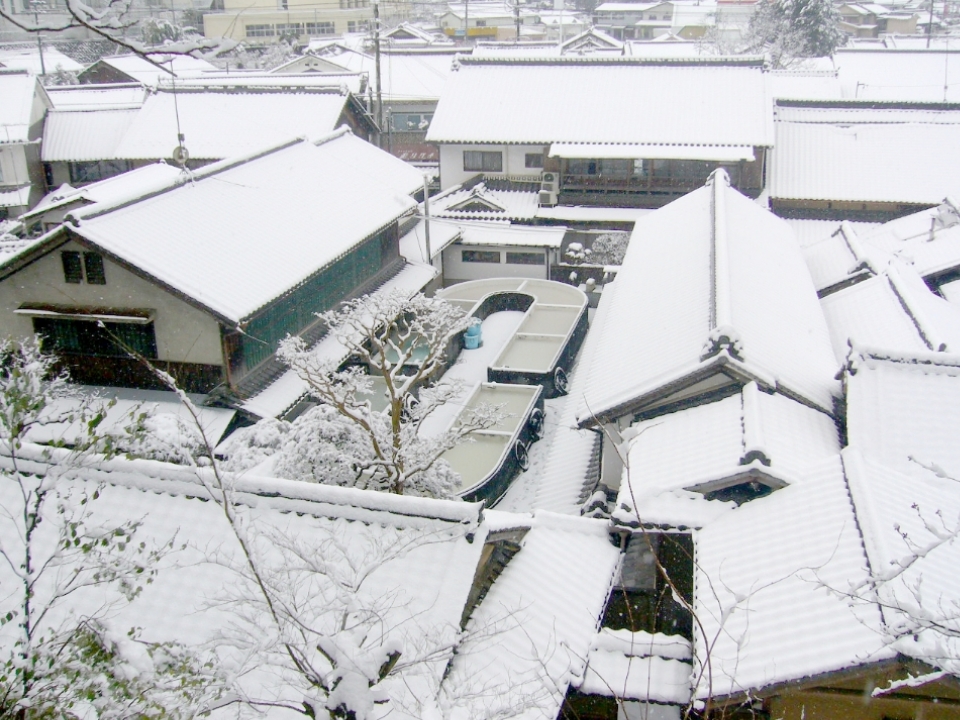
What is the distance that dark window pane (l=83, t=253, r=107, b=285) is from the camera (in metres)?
18.4

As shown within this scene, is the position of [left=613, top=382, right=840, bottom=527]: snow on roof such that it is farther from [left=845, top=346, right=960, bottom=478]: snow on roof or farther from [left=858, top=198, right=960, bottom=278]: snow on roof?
[left=858, top=198, right=960, bottom=278]: snow on roof

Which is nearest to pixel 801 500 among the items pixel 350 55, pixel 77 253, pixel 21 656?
pixel 21 656

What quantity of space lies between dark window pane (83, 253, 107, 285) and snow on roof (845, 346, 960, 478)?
51.0 feet

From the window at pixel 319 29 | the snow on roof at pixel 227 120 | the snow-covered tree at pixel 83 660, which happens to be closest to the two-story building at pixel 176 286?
the snow-covered tree at pixel 83 660

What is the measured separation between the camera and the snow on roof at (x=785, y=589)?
943 centimetres

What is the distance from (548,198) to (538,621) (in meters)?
24.7

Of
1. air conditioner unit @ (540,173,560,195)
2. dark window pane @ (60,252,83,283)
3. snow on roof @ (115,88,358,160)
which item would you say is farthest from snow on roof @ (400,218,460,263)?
dark window pane @ (60,252,83,283)

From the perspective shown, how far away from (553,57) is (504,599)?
101 feet

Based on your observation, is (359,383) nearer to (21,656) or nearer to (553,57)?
(21,656)

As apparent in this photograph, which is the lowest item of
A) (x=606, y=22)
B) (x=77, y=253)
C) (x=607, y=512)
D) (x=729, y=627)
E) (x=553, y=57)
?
(x=607, y=512)

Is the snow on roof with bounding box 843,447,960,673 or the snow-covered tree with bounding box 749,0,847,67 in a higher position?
the snow-covered tree with bounding box 749,0,847,67

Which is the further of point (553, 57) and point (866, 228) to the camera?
point (553, 57)

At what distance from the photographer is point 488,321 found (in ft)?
94.1

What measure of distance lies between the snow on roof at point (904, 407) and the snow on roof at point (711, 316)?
3.34 feet
